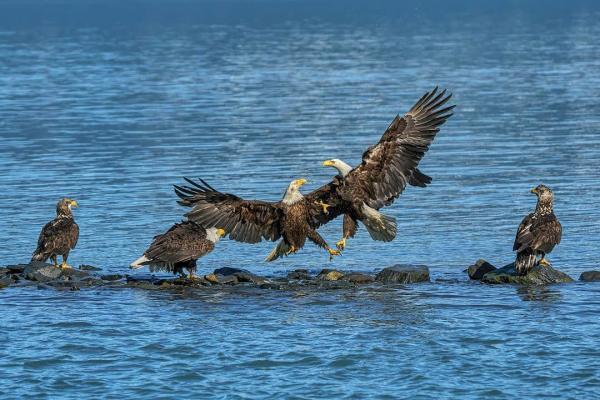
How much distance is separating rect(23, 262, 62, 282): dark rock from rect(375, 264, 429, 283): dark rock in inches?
165

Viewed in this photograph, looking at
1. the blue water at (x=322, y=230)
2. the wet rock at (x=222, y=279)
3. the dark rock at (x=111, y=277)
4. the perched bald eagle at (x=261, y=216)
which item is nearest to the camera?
the blue water at (x=322, y=230)

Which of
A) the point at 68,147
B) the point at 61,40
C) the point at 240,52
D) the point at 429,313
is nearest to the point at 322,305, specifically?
the point at 429,313

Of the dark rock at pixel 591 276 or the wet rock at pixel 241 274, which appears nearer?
the dark rock at pixel 591 276

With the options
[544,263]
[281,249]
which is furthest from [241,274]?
[544,263]

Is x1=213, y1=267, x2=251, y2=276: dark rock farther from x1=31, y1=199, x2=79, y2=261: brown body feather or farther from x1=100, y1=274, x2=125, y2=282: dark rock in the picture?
x1=31, y1=199, x2=79, y2=261: brown body feather

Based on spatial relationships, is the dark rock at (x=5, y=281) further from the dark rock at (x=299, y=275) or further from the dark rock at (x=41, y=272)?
the dark rock at (x=299, y=275)

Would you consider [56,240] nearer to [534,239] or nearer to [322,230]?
[322,230]

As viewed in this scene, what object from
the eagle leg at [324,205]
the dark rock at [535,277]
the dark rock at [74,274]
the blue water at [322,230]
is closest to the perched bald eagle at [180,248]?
the blue water at [322,230]

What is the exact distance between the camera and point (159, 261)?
17.0 metres

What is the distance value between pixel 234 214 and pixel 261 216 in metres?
0.35

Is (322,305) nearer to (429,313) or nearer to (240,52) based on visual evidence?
(429,313)

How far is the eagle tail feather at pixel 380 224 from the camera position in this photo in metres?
17.5

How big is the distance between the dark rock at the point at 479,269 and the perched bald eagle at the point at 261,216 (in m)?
1.75

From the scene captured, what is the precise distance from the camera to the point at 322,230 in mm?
21984
